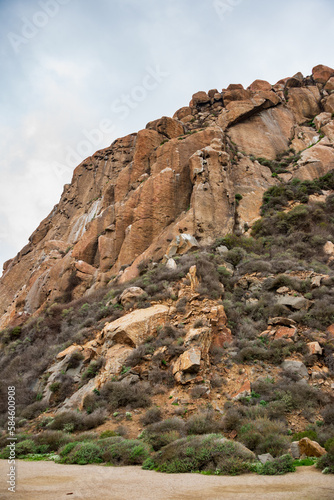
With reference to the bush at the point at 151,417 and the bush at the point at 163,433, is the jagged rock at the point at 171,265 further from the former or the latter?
the bush at the point at 163,433

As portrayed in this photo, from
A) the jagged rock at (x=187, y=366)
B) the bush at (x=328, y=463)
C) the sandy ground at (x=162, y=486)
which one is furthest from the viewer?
the jagged rock at (x=187, y=366)

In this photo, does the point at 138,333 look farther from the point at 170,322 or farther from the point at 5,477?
the point at 5,477

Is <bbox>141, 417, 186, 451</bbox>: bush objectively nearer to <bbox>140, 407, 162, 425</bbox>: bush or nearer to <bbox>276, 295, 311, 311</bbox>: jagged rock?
<bbox>140, 407, 162, 425</bbox>: bush

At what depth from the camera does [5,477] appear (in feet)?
16.3

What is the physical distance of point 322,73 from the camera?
155ft

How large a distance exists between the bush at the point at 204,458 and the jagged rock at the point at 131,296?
9.55 metres

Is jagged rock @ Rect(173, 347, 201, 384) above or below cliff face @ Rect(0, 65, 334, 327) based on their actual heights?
below

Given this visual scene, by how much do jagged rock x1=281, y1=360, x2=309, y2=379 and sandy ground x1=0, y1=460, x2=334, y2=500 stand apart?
5.68 m

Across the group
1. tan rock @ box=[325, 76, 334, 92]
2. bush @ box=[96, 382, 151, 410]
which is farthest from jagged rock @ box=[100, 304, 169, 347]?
tan rock @ box=[325, 76, 334, 92]

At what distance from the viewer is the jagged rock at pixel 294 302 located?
1293 cm

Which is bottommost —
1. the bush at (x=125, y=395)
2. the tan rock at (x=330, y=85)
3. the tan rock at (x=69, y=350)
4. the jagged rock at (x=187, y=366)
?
the bush at (x=125, y=395)

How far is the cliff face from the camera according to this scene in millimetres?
25406

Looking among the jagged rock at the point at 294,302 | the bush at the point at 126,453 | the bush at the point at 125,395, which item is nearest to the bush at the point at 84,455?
the bush at the point at 126,453

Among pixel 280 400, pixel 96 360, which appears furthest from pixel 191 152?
pixel 280 400
